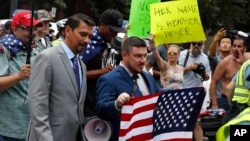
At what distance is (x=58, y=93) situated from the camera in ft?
21.3

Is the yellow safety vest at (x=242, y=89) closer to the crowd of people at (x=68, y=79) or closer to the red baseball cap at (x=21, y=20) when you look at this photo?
the crowd of people at (x=68, y=79)

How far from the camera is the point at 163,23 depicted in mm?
8969

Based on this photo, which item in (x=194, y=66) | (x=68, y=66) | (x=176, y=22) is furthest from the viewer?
(x=194, y=66)

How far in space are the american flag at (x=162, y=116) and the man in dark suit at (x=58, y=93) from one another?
16.5 inches

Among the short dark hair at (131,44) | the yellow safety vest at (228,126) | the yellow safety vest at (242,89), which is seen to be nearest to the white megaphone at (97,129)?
the short dark hair at (131,44)

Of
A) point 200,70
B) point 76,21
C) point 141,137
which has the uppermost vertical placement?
point 76,21

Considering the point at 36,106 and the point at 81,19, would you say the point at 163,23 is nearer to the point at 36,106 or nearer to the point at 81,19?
the point at 81,19

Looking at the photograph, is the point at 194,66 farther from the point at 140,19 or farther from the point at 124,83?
the point at 124,83

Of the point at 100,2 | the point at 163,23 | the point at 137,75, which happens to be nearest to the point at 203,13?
the point at 100,2

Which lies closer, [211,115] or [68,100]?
[68,100]

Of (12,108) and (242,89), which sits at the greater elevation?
(242,89)

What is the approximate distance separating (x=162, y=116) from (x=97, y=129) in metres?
0.57

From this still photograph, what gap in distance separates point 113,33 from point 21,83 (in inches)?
46.4

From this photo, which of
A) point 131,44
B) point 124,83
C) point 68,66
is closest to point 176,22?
point 131,44
